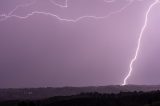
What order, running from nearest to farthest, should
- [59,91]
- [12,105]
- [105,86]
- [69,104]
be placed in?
[69,104] < [12,105] < [59,91] < [105,86]

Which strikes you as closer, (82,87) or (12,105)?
(12,105)

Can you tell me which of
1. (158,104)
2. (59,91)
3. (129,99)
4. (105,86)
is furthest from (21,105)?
(105,86)

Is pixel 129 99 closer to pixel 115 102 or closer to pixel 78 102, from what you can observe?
pixel 115 102

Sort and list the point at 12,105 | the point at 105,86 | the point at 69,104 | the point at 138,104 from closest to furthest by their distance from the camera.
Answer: the point at 138,104
the point at 69,104
the point at 12,105
the point at 105,86

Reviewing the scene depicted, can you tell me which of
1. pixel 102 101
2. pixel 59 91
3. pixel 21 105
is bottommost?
pixel 21 105

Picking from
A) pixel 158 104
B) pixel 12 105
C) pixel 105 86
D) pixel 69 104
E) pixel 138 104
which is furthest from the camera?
pixel 105 86

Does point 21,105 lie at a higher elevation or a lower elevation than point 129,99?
lower

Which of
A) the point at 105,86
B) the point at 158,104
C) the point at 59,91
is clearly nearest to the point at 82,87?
the point at 105,86

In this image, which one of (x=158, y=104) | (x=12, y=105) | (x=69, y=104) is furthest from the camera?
(x=12, y=105)

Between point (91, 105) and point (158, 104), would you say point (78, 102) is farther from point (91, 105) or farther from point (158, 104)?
point (158, 104)
